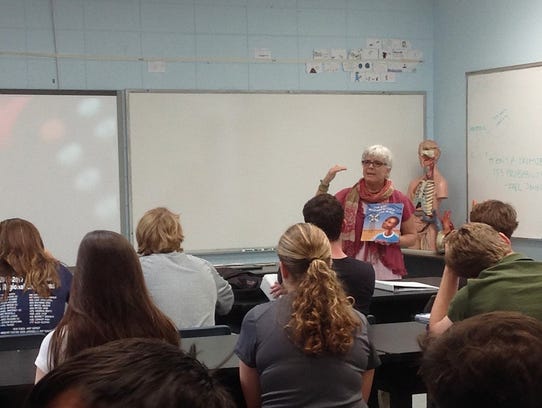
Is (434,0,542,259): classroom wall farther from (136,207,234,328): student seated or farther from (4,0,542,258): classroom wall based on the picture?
(136,207,234,328): student seated

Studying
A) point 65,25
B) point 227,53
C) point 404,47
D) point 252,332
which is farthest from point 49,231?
point 252,332

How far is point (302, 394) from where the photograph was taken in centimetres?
232

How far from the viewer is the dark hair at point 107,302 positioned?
2.36 metres

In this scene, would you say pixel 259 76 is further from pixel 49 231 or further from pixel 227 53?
pixel 49 231

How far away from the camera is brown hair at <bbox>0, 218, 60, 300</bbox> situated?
3.31 m

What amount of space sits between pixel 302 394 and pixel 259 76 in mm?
4434

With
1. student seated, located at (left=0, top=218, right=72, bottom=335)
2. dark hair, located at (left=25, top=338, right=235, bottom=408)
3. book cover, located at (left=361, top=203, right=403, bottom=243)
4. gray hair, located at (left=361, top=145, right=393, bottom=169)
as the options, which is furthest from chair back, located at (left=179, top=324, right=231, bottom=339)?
dark hair, located at (left=25, top=338, right=235, bottom=408)

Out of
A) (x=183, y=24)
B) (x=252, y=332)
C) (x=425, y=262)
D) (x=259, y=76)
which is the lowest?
(x=425, y=262)

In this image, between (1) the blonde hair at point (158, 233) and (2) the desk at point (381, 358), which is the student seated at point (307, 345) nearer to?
(2) the desk at point (381, 358)

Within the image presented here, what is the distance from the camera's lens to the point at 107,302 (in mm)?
2400

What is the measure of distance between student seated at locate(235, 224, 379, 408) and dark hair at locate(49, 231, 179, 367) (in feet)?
0.92

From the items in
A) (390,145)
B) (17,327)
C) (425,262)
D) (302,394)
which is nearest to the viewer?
(302,394)

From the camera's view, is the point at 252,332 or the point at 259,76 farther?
the point at 259,76

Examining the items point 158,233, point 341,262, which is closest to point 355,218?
point 341,262
